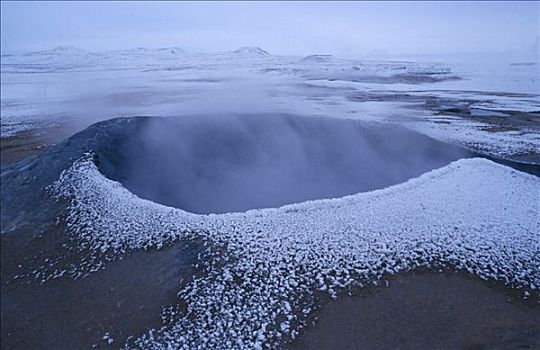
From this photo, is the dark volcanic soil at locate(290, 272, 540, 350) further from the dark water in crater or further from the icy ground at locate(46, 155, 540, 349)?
the dark water in crater

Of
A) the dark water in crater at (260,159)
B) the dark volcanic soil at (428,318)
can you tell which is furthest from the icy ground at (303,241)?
the dark water in crater at (260,159)

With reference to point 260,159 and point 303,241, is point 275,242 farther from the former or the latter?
point 260,159

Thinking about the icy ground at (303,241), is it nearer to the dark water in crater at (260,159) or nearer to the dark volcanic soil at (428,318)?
the dark volcanic soil at (428,318)

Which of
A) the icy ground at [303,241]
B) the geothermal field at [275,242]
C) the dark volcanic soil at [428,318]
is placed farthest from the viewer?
the icy ground at [303,241]

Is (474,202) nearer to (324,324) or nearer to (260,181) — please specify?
(324,324)

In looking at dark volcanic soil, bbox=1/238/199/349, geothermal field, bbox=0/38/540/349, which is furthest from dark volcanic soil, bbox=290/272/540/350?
dark volcanic soil, bbox=1/238/199/349

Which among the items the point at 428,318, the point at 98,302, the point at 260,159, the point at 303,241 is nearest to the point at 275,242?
the point at 303,241
